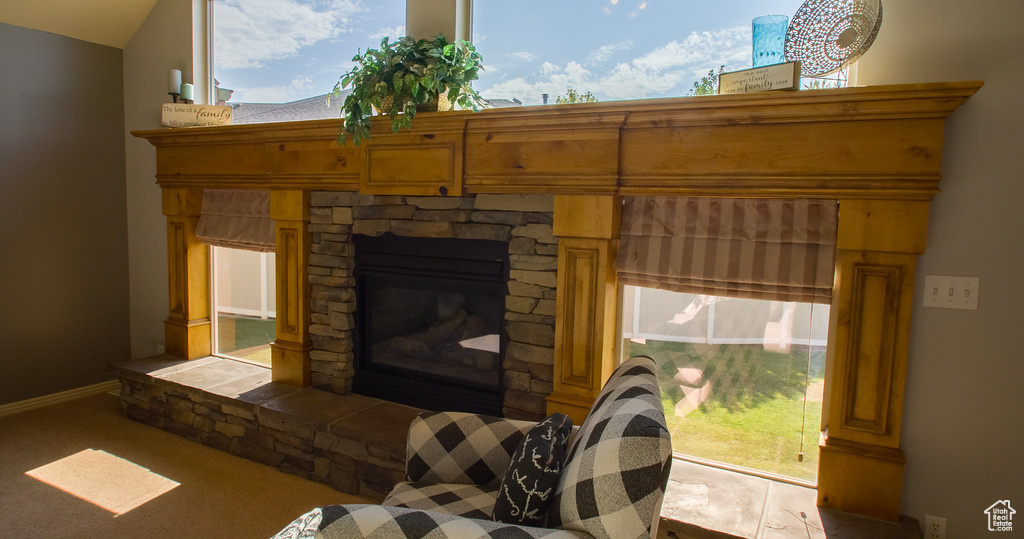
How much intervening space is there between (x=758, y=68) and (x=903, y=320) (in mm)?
962

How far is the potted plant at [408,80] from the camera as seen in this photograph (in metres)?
2.32

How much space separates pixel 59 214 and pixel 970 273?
4.69 m

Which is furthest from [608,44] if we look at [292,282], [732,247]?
[292,282]

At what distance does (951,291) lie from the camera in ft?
5.95

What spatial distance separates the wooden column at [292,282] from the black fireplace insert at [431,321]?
0.29 metres

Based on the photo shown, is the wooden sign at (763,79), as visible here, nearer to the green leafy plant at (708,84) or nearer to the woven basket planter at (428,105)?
the green leafy plant at (708,84)

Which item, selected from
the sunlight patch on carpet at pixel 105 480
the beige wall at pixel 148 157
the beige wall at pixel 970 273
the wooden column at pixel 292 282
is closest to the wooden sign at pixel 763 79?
the beige wall at pixel 970 273

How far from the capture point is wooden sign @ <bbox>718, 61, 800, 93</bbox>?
5.93 ft

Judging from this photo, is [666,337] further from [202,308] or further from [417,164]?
[202,308]

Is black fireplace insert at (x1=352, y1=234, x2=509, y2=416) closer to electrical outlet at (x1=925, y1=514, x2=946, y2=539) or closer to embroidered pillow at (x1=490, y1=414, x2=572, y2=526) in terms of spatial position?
embroidered pillow at (x1=490, y1=414, x2=572, y2=526)

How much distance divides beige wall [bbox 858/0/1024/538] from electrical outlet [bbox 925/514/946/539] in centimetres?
2

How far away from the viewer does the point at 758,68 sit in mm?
1880

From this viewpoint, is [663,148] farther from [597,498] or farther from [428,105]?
[597,498]

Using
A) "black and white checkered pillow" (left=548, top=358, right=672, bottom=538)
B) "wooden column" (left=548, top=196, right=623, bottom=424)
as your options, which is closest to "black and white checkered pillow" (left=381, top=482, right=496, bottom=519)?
"black and white checkered pillow" (left=548, top=358, right=672, bottom=538)
